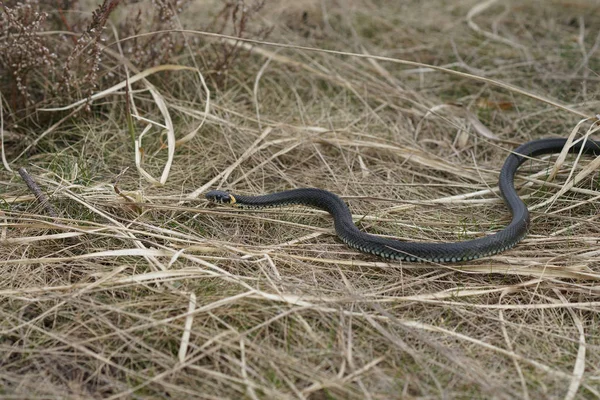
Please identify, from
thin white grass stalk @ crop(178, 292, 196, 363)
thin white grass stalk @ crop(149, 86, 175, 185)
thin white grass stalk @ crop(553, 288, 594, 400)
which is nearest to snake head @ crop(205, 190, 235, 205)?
thin white grass stalk @ crop(149, 86, 175, 185)

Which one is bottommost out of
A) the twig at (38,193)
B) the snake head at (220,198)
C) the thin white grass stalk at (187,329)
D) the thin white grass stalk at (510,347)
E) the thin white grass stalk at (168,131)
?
the thin white grass stalk at (510,347)

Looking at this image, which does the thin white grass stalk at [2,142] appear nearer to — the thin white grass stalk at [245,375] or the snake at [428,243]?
the snake at [428,243]

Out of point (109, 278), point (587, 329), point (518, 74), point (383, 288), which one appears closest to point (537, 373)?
point (587, 329)

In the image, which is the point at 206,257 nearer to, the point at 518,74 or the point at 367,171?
the point at 367,171

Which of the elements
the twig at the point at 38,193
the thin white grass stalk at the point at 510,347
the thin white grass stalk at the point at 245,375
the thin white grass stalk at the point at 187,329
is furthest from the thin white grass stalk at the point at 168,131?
the thin white grass stalk at the point at 510,347

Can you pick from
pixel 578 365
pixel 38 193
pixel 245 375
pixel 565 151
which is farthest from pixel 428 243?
pixel 38 193

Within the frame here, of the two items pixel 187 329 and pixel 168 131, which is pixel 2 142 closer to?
pixel 168 131

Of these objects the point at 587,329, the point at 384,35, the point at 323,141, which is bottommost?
the point at 587,329
